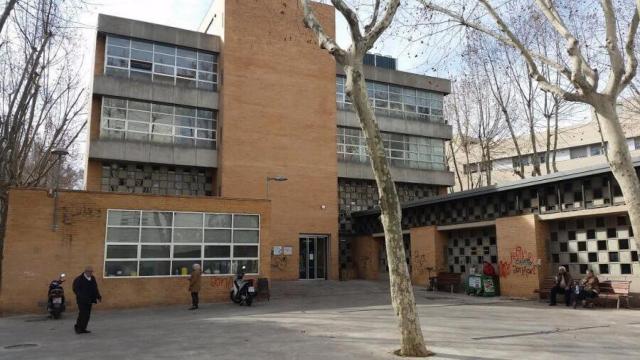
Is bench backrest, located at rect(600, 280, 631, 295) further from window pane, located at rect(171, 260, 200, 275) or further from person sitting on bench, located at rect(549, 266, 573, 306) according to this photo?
window pane, located at rect(171, 260, 200, 275)

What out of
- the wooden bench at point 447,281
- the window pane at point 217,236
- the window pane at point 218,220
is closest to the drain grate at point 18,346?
the window pane at point 217,236

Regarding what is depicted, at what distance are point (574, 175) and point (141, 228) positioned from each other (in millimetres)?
15521

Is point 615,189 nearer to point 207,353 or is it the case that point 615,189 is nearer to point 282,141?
point 207,353

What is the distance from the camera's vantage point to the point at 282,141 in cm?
2997

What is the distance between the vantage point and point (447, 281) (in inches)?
903

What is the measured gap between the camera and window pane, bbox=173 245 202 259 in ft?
64.2

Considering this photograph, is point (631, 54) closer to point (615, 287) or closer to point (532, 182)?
point (615, 287)

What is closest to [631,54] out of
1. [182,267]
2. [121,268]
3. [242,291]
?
[242,291]

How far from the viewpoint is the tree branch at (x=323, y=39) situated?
9.37 meters

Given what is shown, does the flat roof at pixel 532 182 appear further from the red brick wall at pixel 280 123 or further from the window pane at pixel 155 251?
the window pane at pixel 155 251

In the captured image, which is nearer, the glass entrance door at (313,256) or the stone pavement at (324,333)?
the stone pavement at (324,333)

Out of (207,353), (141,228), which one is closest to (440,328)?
(207,353)

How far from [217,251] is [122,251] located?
3.52m

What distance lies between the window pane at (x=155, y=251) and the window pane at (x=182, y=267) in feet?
1.41
